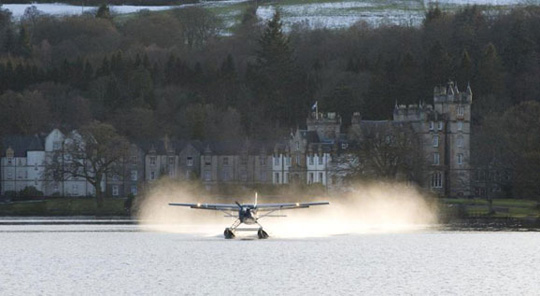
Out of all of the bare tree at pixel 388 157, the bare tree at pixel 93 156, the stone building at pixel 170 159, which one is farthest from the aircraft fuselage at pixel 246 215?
the stone building at pixel 170 159

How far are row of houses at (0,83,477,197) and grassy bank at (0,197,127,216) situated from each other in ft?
25.9

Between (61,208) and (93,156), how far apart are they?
9492 millimetres

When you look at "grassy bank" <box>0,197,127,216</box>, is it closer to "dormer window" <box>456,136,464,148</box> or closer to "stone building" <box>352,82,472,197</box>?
"stone building" <box>352,82,472,197</box>

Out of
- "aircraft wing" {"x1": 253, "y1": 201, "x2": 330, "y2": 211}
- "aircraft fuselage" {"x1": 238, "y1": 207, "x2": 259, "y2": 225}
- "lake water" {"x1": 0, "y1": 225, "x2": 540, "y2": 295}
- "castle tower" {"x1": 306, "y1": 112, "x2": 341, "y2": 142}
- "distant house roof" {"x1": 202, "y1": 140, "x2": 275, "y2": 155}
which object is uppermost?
"castle tower" {"x1": 306, "y1": 112, "x2": 341, "y2": 142}

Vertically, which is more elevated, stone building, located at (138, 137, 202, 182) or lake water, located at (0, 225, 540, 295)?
stone building, located at (138, 137, 202, 182)

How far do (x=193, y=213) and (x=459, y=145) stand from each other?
112 ft

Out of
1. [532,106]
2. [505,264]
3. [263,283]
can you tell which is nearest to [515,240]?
[505,264]

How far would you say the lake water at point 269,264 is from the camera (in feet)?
283

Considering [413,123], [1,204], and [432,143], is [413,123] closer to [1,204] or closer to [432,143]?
[432,143]

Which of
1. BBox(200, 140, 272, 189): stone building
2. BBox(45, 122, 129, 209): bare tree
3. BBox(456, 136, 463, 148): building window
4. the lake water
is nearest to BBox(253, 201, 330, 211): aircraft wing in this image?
the lake water

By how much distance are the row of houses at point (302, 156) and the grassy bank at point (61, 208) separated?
789 centimetres

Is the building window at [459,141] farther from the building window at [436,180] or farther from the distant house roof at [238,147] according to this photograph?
the distant house roof at [238,147]

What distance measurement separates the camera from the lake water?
86.2 m

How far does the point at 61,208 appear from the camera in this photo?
566 ft
